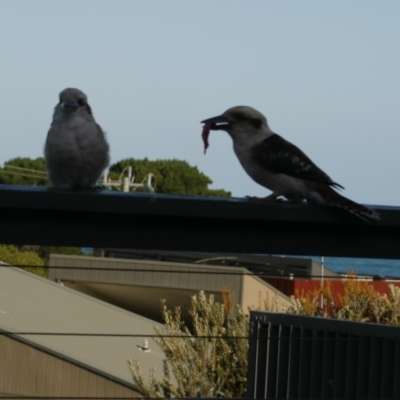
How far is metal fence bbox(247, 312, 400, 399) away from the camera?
4008 mm

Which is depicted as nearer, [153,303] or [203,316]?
[203,316]

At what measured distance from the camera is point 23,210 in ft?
6.28

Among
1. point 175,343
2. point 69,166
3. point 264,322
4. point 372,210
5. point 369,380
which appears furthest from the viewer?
point 175,343

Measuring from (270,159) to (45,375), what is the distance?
220 inches

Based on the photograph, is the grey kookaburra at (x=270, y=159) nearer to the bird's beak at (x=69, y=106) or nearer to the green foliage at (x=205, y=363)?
the bird's beak at (x=69, y=106)

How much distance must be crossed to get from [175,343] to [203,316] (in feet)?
1.40

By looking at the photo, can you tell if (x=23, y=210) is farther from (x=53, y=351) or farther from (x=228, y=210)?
(x=53, y=351)

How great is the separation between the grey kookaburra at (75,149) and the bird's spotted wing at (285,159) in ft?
1.82

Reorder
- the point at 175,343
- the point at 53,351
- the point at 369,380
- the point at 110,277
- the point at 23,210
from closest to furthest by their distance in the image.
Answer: the point at 23,210 < the point at 369,380 < the point at 175,343 < the point at 53,351 < the point at 110,277

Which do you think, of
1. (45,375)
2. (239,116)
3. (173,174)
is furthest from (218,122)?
(173,174)

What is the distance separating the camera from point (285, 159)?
330 cm

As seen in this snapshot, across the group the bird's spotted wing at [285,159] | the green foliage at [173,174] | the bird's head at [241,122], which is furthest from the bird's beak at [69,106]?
the green foliage at [173,174]

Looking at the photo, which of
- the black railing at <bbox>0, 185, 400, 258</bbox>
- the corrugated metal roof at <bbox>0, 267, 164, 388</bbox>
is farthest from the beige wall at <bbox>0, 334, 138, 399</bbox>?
the black railing at <bbox>0, 185, 400, 258</bbox>

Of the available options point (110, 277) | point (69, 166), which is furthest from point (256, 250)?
point (110, 277)
